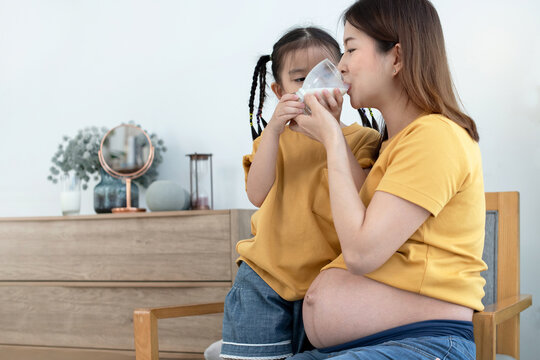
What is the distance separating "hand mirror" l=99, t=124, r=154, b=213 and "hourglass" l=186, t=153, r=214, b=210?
186 millimetres

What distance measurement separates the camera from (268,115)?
2562 millimetres

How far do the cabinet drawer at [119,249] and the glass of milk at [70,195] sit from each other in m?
0.18

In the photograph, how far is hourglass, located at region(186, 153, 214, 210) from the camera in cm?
256

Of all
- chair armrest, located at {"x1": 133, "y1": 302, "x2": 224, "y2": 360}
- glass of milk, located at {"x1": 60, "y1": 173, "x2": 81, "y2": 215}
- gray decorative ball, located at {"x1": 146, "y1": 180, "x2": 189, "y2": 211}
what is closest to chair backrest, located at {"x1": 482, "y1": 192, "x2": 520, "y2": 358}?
chair armrest, located at {"x1": 133, "y1": 302, "x2": 224, "y2": 360}

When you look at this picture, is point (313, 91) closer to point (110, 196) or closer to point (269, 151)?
point (269, 151)

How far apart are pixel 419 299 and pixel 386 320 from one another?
0.07m

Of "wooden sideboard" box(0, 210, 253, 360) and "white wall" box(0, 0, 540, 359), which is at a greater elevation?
"white wall" box(0, 0, 540, 359)

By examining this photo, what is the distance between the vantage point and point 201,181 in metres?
2.63

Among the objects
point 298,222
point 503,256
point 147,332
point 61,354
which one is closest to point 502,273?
point 503,256

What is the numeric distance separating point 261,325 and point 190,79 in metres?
1.74

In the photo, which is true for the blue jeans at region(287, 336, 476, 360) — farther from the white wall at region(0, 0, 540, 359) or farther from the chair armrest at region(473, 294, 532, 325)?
the white wall at region(0, 0, 540, 359)

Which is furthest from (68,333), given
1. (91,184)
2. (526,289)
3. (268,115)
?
(526,289)

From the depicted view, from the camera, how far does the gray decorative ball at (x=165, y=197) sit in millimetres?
2471

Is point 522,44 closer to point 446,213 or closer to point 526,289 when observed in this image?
point 526,289
